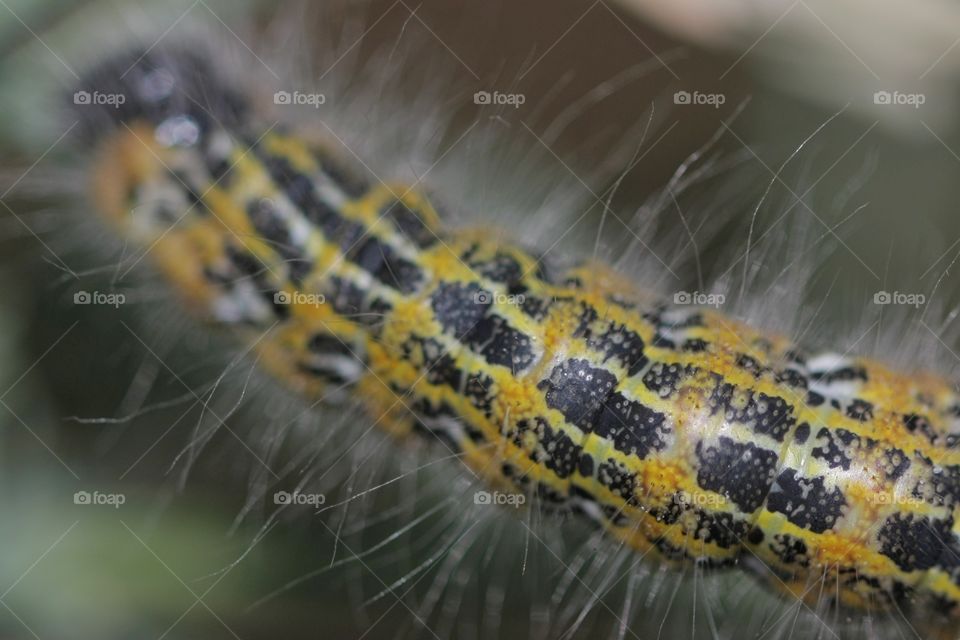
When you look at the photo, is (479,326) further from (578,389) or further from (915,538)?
(915,538)

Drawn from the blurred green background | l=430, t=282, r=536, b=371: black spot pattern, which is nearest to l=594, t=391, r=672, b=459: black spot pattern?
l=430, t=282, r=536, b=371: black spot pattern

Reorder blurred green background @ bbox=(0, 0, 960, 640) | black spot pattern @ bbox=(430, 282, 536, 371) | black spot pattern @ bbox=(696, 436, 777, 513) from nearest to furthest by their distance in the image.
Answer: black spot pattern @ bbox=(696, 436, 777, 513), black spot pattern @ bbox=(430, 282, 536, 371), blurred green background @ bbox=(0, 0, 960, 640)

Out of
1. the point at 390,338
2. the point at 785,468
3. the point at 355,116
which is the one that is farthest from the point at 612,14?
the point at 785,468

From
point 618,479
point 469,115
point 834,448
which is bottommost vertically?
point 618,479

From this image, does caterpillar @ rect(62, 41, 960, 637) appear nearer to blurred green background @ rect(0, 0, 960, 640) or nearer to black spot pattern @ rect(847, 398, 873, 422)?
black spot pattern @ rect(847, 398, 873, 422)

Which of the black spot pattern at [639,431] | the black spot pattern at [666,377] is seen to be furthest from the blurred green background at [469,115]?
the black spot pattern at [639,431]

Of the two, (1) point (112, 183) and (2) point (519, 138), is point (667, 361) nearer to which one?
(2) point (519, 138)

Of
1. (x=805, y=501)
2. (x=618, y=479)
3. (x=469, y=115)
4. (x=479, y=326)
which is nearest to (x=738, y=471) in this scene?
(x=805, y=501)

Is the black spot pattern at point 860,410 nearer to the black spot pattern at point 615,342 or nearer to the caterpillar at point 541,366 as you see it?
the caterpillar at point 541,366
